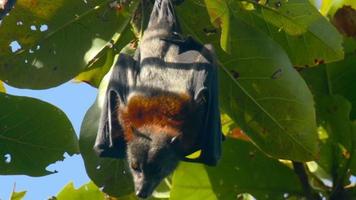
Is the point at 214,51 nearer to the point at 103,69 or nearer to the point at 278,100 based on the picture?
the point at 278,100

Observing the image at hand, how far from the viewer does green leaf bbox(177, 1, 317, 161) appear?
4.17 m

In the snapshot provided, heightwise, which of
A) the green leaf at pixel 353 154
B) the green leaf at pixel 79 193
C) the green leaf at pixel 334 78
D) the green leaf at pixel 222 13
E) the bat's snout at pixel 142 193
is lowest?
the green leaf at pixel 79 193

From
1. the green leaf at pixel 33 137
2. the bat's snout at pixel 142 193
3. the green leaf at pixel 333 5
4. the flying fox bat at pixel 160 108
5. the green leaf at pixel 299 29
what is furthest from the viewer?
the green leaf at pixel 333 5

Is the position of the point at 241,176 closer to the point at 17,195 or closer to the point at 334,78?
the point at 334,78

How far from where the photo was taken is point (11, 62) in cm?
429

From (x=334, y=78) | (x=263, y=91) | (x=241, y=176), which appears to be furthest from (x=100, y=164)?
(x=334, y=78)

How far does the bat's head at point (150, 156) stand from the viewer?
4.06 meters

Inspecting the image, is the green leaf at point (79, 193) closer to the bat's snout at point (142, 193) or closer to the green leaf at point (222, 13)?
the bat's snout at point (142, 193)

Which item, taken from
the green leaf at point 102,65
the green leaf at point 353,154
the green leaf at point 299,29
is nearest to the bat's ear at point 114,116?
the green leaf at point 102,65

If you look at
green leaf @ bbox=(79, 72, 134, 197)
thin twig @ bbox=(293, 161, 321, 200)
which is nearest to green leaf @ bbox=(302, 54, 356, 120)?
thin twig @ bbox=(293, 161, 321, 200)

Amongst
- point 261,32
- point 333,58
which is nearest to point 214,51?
point 261,32

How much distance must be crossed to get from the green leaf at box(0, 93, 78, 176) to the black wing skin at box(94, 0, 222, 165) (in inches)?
12.3

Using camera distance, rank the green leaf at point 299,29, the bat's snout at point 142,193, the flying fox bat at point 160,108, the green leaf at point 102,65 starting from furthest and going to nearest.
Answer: the green leaf at point 102,65 < the green leaf at point 299,29 < the flying fox bat at point 160,108 < the bat's snout at point 142,193

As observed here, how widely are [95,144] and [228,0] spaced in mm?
846
